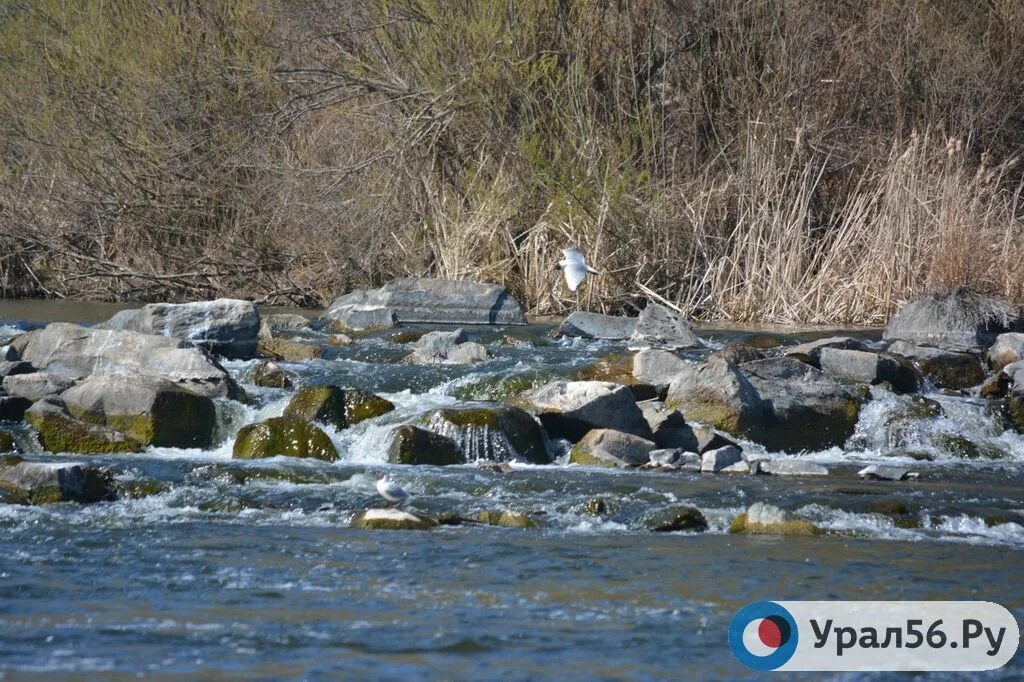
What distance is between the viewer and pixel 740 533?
6.44m

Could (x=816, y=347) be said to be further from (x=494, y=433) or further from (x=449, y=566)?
(x=449, y=566)

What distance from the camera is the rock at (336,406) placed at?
8977mm

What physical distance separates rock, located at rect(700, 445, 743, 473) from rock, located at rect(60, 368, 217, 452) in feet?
10.5

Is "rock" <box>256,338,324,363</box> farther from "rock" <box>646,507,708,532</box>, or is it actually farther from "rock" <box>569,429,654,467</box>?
"rock" <box>646,507,708,532</box>

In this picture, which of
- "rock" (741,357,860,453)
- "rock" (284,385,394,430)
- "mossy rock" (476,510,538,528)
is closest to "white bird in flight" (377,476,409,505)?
"mossy rock" (476,510,538,528)

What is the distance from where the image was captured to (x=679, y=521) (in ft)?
21.5

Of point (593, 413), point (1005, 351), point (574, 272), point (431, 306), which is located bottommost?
point (593, 413)

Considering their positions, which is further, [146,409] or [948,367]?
[948,367]

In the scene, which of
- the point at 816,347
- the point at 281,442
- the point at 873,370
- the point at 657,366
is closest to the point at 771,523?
the point at 281,442

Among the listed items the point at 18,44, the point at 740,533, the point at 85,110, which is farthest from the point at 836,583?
the point at 18,44

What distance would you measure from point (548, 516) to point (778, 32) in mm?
10238

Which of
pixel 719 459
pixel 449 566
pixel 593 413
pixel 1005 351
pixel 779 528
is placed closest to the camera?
pixel 449 566

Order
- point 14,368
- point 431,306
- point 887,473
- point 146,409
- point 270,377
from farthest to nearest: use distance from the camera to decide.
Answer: point 431,306 → point 270,377 → point 14,368 → point 146,409 → point 887,473

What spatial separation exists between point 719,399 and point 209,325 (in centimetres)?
440
